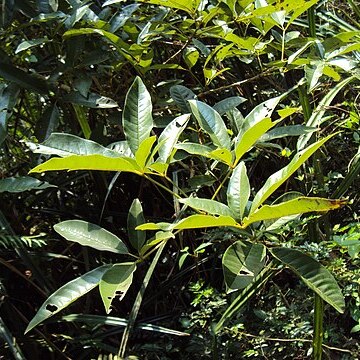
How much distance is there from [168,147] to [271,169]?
2.19ft

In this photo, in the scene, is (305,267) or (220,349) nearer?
(305,267)

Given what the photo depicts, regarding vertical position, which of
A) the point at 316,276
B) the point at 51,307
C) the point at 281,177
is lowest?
the point at 51,307

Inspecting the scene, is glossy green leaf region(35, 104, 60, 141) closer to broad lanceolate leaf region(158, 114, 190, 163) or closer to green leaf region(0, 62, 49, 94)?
green leaf region(0, 62, 49, 94)

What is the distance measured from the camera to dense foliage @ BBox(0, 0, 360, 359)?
0.75 m

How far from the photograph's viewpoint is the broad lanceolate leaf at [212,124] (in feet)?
2.52

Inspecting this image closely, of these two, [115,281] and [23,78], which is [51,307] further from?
[23,78]

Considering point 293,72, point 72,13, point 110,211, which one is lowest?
point 110,211

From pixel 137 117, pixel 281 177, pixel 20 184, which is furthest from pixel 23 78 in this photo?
pixel 281 177

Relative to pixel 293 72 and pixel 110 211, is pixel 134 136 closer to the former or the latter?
pixel 110 211

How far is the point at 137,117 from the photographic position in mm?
757

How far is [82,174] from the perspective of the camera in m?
1.26

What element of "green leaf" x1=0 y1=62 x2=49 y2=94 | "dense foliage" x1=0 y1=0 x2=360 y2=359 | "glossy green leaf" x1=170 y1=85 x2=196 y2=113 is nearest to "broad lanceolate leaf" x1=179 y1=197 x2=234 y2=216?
"dense foliage" x1=0 y1=0 x2=360 y2=359

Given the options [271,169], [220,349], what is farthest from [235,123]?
[220,349]

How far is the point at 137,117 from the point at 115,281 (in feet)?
0.72
